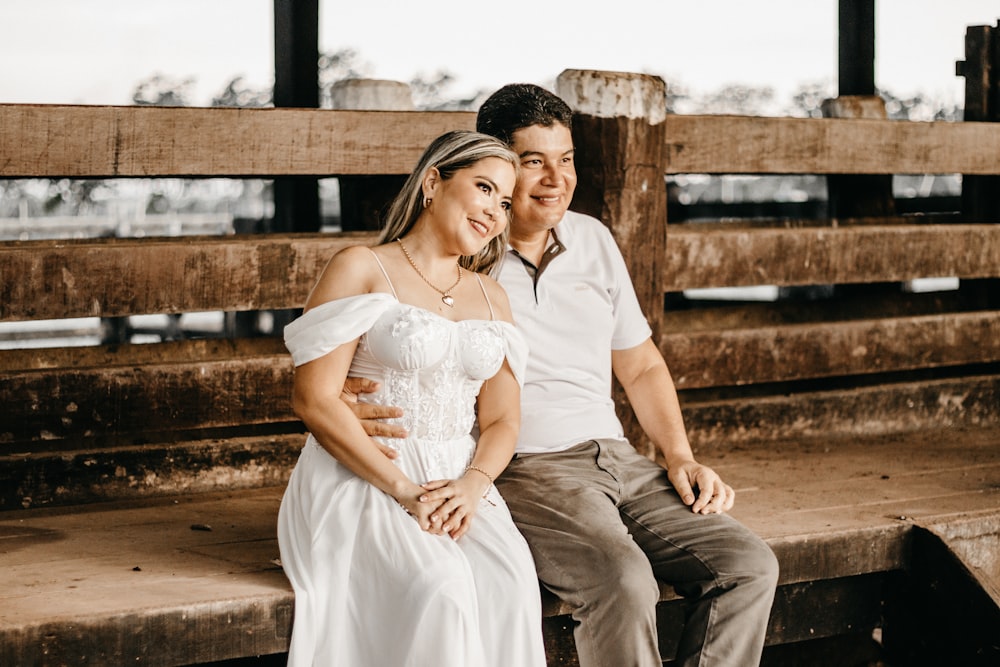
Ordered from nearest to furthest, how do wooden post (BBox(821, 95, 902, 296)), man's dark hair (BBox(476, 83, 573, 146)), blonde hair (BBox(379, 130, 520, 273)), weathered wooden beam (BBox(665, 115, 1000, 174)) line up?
1. blonde hair (BBox(379, 130, 520, 273))
2. man's dark hair (BBox(476, 83, 573, 146))
3. weathered wooden beam (BBox(665, 115, 1000, 174))
4. wooden post (BBox(821, 95, 902, 296))

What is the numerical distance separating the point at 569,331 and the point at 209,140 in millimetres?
1207

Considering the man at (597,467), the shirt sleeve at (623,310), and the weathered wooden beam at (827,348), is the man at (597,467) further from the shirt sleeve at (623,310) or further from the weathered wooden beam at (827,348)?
the weathered wooden beam at (827,348)

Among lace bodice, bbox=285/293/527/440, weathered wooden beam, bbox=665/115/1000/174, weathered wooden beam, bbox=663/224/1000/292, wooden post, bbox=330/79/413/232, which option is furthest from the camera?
weathered wooden beam, bbox=663/224/1000/292

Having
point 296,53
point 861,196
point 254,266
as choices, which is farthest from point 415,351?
point 861,196

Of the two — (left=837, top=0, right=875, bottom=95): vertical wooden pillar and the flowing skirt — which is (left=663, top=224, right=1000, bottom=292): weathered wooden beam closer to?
(left=837, top=0, right=875, bottom=95): vertical wooden pillar

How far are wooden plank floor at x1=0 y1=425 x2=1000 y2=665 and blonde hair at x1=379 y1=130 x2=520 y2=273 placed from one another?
0.85 m

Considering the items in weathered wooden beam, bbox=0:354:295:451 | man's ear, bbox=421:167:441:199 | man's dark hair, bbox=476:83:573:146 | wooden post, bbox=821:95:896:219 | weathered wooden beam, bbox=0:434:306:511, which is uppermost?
man's dark hair, bbox=476:83:573:146

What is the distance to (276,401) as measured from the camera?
363cm

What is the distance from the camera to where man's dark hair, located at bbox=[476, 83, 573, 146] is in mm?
2916

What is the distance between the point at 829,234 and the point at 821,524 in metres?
1.58

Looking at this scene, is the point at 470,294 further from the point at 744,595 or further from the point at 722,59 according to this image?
the point at 722,59

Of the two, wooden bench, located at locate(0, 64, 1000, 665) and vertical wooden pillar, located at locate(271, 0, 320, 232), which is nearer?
wooden bench, located at locate(0, 64, 1000, 665)

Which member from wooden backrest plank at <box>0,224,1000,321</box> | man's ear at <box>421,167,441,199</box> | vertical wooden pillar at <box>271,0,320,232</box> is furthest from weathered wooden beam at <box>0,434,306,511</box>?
man's ear at <box>421,167,441,199</box>

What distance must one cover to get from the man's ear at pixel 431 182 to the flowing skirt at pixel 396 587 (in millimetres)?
655
